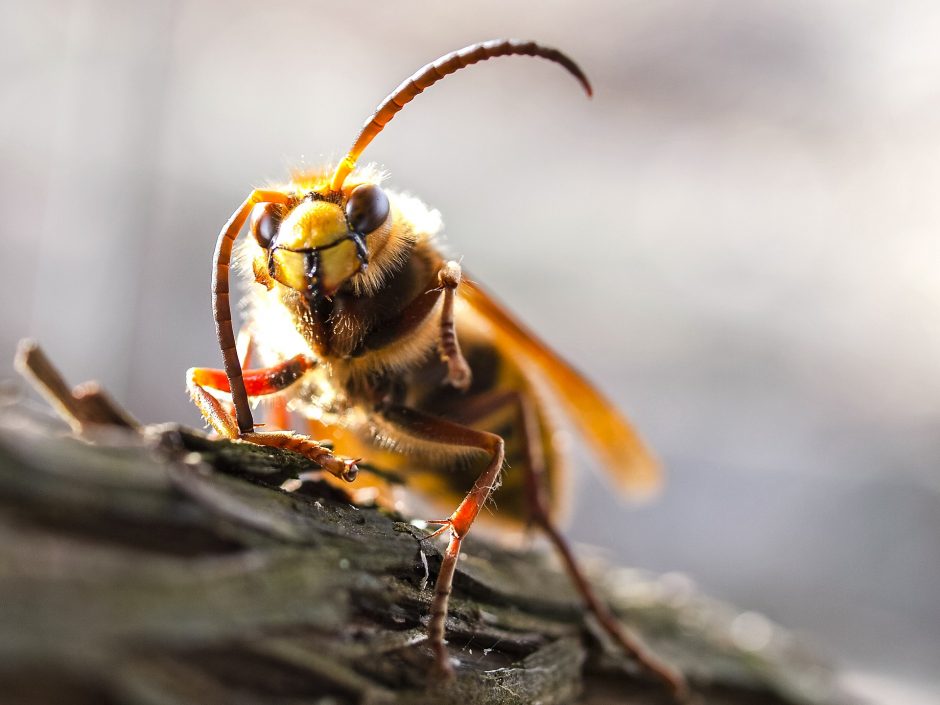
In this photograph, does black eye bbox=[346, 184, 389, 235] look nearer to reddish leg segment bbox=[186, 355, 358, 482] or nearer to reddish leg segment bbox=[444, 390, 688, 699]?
reddish leg segment bbox=[186, 355, 358, 482]

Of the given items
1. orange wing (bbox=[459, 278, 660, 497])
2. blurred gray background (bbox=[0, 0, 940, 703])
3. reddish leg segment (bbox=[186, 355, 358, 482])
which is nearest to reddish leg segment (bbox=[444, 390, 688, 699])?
orange wing (bbox=[459, 278, 660, 497])

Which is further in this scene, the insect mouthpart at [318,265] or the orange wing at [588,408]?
the orange wing at [588,408]

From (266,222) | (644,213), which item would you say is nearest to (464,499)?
(266,222)

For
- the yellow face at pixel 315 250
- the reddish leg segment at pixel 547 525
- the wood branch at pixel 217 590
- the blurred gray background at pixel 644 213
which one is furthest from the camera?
the blurred gray background at pixel 644 213

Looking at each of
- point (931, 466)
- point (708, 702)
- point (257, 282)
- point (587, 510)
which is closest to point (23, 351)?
point (257, 282)

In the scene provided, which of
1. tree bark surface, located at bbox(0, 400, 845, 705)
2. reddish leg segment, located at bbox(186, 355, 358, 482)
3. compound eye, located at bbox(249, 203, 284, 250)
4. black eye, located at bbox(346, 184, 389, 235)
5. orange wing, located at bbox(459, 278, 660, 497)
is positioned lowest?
tree bark surface, located at bbox(0, 400, 845, 705)

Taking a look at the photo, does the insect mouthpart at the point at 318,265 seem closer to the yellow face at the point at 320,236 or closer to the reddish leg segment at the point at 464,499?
the yellow face at the point at 320,236

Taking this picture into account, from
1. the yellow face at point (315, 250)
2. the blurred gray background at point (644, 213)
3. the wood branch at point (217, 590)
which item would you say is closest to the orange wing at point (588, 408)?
the yellow face at point (315, 250)

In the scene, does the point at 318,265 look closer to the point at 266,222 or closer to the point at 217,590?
the point at 266,222
